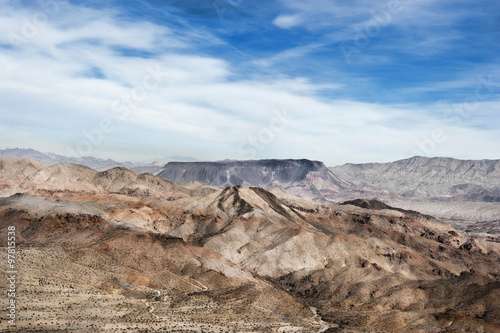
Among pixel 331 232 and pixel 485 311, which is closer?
pixel 485 311

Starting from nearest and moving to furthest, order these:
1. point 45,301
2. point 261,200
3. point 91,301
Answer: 1. point 45,301
2. point 91,301
3. point 261,200

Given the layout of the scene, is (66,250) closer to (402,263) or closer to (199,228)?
(199,228)

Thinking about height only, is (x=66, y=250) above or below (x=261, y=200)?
below

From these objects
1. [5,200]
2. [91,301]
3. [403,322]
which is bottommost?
[403,322]

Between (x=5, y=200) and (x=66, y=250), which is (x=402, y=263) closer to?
(x=66, y=250)

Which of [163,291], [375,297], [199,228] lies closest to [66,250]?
[163,291]

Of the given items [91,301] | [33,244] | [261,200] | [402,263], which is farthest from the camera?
[261,200]
